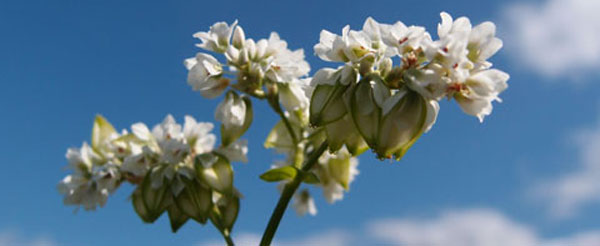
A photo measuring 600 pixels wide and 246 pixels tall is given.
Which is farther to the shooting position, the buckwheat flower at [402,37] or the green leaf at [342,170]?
the green leaf at [342,170]

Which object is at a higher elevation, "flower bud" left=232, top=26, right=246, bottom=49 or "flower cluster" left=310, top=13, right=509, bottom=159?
"flower bud" left=232, top=26, right=246, bottom=49

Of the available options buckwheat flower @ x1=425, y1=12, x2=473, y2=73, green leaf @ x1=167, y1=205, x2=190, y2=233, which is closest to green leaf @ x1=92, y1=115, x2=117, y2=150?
green leaf @ x1=167, y1=205, x2=190, y2=233

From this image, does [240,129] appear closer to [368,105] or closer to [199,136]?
[199,136]

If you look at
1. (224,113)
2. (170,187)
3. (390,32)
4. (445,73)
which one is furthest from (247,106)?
(445,73)

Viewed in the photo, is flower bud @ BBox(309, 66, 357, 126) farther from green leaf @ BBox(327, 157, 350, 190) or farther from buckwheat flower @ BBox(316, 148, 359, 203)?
green leaf @ BBox(327, 157, 350, 190)

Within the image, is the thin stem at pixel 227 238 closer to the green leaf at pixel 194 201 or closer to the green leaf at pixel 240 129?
the green leaf at pixel 194 201

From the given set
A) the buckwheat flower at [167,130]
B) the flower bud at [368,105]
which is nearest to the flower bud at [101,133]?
the buckwheat flower at [167,130]

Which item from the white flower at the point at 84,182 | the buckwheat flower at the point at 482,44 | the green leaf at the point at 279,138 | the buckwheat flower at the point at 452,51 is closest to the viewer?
the buckwheat flower at the point at 452,51

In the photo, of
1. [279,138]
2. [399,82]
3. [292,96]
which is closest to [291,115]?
[279,138]
